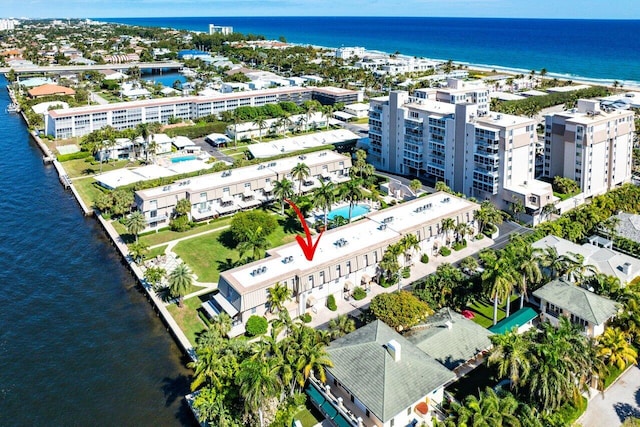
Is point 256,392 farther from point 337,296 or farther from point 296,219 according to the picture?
point 296,219

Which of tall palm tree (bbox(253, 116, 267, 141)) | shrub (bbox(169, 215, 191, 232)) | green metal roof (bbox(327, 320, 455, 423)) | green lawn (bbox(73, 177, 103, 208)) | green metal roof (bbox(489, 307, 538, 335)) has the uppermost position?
tall palm tree (bbox(253, 116, 267, 141))

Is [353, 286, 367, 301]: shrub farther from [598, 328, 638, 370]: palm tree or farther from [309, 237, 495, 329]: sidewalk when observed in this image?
[598, 328, 638, 370]: palm tree

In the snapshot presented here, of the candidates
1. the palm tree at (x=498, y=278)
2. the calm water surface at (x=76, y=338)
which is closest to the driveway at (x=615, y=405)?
the palm tree at (x=498, y=278)

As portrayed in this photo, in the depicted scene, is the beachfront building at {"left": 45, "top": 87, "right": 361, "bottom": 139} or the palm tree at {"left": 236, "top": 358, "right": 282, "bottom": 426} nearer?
the palm tree at {"left": 236, "top": 358, "right": 282, "bottom": 426}

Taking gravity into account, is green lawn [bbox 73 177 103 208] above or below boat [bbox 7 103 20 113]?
below

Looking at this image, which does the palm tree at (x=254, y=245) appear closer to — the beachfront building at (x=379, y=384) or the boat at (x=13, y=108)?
the beachfront building at (x=379, y=384)

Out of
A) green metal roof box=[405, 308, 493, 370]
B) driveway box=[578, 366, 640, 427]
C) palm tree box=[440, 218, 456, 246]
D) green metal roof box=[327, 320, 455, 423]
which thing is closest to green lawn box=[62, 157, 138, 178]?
palm tree box=[440, 218, 456, 246]

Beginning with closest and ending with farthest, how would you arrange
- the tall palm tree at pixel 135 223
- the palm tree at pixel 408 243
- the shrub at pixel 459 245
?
the palm tree at pixel 408 243
the tall palm tree at pixel 135 223
the shrub at pixel 459 245
